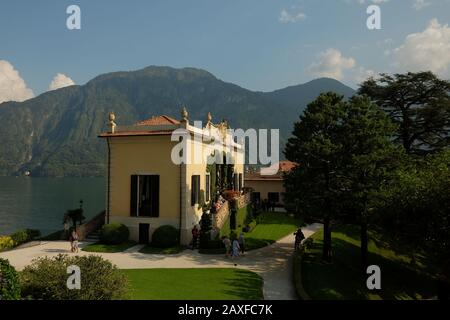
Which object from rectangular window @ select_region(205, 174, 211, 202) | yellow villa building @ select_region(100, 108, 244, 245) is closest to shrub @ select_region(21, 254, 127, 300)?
yellow villa building @ select_region(100, 108, 244, 245)

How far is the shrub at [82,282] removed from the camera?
12281 mm

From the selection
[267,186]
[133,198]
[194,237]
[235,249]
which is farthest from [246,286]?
[267,186]

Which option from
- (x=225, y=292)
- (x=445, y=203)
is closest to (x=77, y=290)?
(x=225, y=292)

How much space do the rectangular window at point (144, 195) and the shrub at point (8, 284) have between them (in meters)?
13.8

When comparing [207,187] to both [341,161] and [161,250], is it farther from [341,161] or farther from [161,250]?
[341,161]

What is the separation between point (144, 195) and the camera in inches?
1041

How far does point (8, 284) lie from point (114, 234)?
12769mm

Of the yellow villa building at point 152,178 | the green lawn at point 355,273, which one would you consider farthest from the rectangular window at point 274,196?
the yellow villa building at point 152,178

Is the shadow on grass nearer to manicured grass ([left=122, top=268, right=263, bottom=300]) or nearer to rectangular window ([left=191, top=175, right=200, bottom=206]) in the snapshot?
manicured grass ([left=122, top=268, right=263, bottom=300])

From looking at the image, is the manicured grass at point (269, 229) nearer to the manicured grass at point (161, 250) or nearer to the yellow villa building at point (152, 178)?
the yellow villa building at point (152, 178)

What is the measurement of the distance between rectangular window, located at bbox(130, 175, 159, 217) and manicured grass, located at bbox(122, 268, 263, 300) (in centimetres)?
767

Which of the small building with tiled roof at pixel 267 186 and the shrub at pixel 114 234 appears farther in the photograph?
the small building with tiled roof at pixel 267 186

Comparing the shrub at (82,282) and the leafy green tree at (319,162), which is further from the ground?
the leafy green tree at (319,162)

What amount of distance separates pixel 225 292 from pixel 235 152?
26539mm
